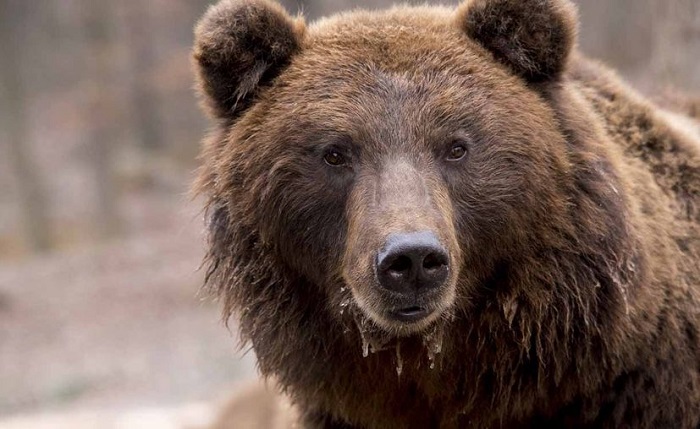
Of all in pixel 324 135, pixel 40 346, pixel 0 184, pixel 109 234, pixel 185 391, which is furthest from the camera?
pixel 0 184

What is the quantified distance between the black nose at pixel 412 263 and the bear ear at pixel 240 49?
1.16 m

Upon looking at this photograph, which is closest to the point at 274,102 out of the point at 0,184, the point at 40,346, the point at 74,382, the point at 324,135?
the point at 324,135

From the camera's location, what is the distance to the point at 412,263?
3656 millimetres

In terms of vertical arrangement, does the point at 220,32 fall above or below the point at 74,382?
above

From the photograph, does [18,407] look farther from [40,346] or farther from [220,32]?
[220,32]

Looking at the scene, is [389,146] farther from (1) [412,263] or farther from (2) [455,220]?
(1) [412,263]

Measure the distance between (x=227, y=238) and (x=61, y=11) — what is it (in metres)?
29.2

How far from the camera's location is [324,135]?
13.7 ft

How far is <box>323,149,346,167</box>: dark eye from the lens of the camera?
416 centimetres

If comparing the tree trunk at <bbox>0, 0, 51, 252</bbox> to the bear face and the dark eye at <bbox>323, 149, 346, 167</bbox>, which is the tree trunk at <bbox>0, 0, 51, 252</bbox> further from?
the dark eye at <bbox>323, 149, 346, 167</bbox>

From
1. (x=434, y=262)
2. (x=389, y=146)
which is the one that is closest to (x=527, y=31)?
(x=389, y=146)

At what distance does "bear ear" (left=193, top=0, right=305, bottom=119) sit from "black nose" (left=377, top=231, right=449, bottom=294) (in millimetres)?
1161

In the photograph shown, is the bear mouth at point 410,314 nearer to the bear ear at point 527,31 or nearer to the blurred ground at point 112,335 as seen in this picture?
the bear ear at point 527,31

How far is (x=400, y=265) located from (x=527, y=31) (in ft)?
4.09
